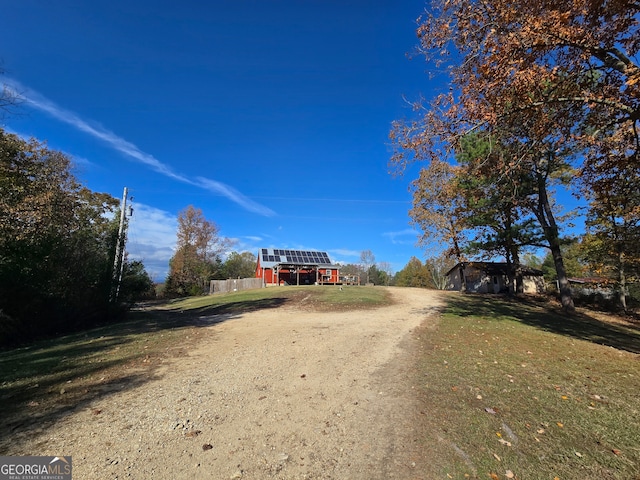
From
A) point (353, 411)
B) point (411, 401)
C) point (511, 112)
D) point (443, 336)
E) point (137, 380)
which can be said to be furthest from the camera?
point (443, 336)

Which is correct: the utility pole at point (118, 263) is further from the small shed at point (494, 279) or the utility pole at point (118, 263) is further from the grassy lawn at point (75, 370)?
the small shed at point (494, 279)

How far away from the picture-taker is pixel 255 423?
13.0 feet

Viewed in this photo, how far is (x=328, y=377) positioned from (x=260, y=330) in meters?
5.20

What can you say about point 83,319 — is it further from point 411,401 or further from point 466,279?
point 466,279

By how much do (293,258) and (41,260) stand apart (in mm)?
31792

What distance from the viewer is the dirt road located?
121 inches

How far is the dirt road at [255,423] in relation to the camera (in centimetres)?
308

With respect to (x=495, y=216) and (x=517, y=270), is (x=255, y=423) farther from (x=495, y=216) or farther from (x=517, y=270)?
(x=517, y=270)

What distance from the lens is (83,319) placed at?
13883mm

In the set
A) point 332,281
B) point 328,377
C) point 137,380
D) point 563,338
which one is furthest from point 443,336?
Result: point 332,281

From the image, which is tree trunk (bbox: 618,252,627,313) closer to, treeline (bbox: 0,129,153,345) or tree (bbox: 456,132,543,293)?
tree (bbox: 456,132,543,293)

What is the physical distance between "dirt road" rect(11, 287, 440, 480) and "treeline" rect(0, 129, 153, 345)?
805 centimetres

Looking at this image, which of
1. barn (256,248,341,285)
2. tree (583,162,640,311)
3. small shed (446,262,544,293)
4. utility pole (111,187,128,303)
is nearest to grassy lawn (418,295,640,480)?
tree (583,162,640,311)

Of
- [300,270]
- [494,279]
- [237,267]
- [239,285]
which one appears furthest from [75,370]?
[237,267]
